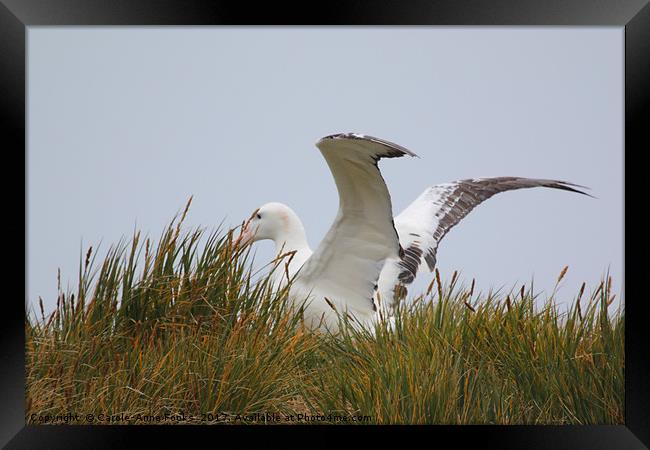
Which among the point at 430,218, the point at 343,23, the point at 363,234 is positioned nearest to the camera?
the point at 343,23

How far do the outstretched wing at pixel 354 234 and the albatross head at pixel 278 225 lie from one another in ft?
2.17

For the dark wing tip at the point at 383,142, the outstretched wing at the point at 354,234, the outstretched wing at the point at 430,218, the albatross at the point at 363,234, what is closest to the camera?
the dark wing tip at the point at 383,142

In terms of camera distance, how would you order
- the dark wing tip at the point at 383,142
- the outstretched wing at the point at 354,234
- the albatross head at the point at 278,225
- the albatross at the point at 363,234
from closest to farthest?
the dark wing tip at the point at 383,142 → the outstretched wing at the point at 354,234 → the albatross at the point at 363,234 → the albatross head at the point at 278,225

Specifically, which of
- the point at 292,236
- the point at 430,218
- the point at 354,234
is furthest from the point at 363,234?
the point at 430,218

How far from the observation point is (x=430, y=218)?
6.33m

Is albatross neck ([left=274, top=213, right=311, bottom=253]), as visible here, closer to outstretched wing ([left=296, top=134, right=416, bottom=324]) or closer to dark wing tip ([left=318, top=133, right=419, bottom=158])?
outstretched wing ([left=296, top=134, right=416, bottom=324])

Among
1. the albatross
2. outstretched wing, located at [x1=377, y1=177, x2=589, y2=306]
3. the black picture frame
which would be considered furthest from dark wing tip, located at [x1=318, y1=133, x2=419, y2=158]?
outstretched wing, located at [x1=377, y1=177, x2=589, y2=306]

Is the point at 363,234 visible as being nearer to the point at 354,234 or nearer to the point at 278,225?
the point at 354,234

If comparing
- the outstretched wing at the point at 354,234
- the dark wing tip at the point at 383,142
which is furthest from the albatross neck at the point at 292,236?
the dark wing tip at the point at 383,142

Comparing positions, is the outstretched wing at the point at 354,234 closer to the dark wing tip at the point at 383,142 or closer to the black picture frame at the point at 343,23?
the dark wing tip at the point at 383,142

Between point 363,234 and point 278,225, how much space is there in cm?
97

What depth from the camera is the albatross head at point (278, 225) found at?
614 cm

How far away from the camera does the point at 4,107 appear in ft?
15.1

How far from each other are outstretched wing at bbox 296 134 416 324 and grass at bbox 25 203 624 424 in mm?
581
